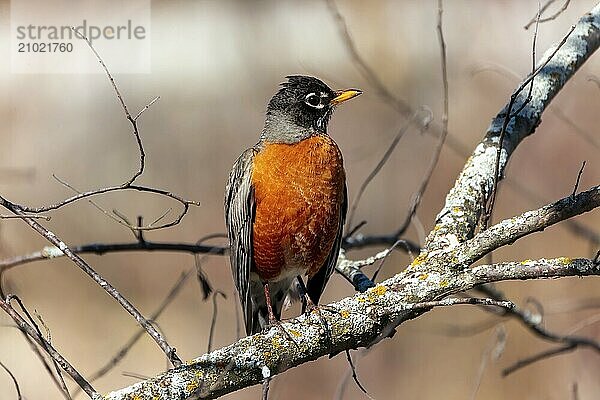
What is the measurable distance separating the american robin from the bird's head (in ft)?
0.33

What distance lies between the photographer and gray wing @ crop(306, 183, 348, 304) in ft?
9.59

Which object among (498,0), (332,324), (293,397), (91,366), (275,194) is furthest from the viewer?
(498,0)

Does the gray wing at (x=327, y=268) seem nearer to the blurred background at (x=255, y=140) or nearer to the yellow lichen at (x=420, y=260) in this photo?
the yellow lichen at (x=420, y=260)

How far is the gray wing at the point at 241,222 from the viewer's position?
286 cm

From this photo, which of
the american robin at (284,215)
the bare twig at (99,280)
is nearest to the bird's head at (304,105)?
the american robin at (284,215)

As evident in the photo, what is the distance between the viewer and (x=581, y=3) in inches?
285

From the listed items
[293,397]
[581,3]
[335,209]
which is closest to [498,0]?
[581,3]

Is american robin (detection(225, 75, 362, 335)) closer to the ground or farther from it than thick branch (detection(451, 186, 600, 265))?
farther from it

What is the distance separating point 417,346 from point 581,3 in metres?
3.50

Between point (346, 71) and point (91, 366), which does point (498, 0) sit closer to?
point (346, 71)

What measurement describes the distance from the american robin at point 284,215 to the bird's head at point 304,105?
101 millimetres

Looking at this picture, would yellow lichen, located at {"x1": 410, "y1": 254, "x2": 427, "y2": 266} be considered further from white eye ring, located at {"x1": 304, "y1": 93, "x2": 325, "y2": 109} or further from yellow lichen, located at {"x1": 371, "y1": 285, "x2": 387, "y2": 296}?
white eye ring, located at {"x1": 304, "y1": 93, "x2": 325, "y2": 109}

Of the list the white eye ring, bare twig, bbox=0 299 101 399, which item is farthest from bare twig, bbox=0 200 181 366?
the white eye ring

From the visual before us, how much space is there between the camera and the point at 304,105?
10.5 feet
